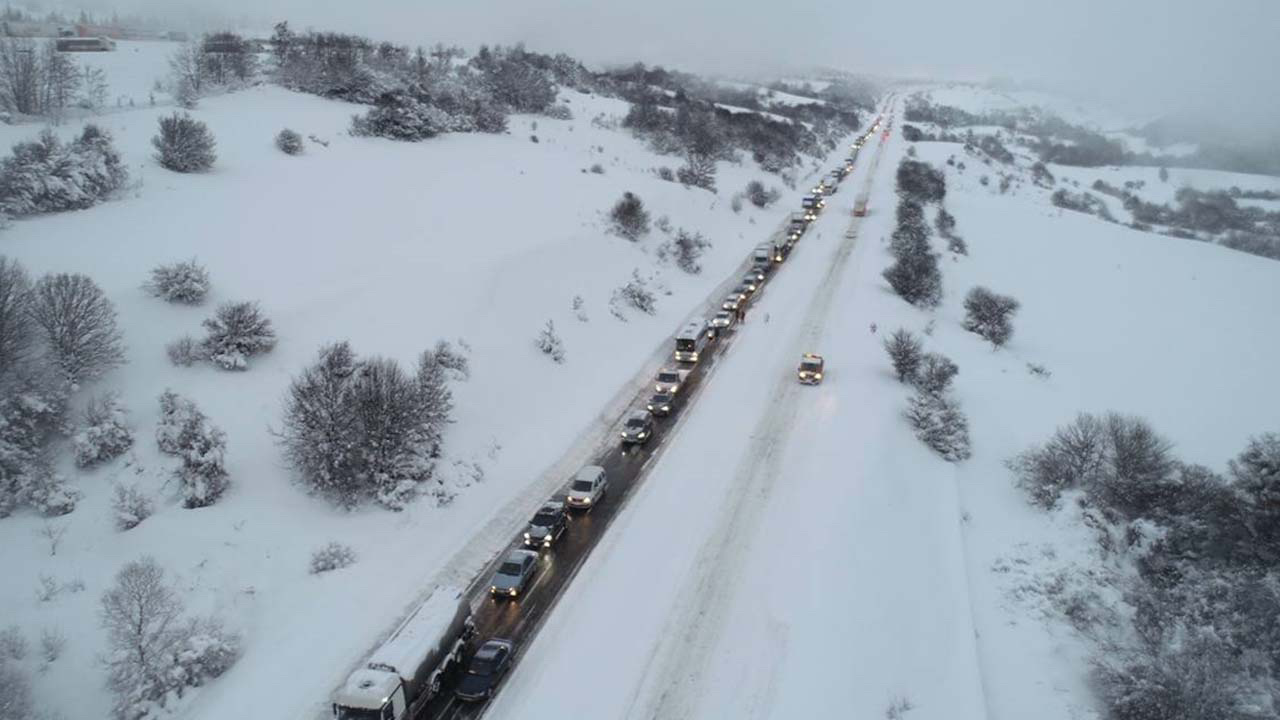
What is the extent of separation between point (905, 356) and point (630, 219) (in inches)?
1015

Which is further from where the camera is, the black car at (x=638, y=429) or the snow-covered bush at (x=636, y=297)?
the snow-covered bush at (x=636, y=297)

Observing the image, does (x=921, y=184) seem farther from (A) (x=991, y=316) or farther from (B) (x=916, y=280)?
(A) (x=991, y=316)

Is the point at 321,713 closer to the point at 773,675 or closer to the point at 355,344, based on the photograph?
the point at 773,675

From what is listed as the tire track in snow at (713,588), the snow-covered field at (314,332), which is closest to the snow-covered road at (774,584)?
the tire track in snow at (713,588)

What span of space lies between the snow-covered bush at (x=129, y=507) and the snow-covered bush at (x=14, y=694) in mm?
5241

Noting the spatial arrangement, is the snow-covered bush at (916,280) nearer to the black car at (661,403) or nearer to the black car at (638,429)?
the black car at (661,403)

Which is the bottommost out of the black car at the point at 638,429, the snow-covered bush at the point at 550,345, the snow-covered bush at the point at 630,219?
the black car at the point at 638,429

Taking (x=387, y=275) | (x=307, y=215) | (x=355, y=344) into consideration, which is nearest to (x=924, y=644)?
(x=355, y=344)

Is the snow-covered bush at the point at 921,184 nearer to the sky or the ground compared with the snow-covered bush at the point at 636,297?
nearer to the sky

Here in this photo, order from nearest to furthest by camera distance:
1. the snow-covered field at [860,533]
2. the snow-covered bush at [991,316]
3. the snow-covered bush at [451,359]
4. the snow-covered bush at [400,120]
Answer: the snow-covered field at [860,533], the snow-covered bush at [451,359], the snow-covered bush at [991,316], the snow-covered bush at [400,120]

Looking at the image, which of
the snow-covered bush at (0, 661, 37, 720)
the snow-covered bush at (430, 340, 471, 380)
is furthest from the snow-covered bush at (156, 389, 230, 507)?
the snow-covered bush at (430, 340, 471, 380)

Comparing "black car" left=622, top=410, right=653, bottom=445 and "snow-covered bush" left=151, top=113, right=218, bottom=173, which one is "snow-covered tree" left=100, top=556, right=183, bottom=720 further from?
"snow-covered bush" left=151, top=113, right=218, bottom=173

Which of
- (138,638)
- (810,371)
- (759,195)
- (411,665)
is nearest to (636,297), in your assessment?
(810,371)

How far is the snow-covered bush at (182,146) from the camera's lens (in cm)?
4006
